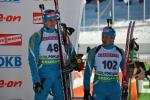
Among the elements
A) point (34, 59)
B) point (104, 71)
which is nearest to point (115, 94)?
point (104, 71)

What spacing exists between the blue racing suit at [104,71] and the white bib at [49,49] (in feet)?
1.46

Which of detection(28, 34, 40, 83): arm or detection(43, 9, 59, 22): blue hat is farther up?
detection(43, 9, 59, 22): blue hat

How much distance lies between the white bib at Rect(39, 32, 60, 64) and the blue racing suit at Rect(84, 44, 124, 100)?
44 cm

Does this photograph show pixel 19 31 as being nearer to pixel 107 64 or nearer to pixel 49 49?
pixel 49 49

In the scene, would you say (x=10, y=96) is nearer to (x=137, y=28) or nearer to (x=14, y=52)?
(x=14, y=52)

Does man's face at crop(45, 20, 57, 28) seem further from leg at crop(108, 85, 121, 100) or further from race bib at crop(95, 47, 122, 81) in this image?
leg at crop(108, 85, 121, 100)

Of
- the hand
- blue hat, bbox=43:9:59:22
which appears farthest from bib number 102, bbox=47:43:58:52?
the hand

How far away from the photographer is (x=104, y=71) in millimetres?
6133

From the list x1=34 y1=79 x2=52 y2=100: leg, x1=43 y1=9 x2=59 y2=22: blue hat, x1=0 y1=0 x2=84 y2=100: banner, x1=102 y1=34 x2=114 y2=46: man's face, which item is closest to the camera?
x1=102 y1=34 x2=114 y2=46: man's face

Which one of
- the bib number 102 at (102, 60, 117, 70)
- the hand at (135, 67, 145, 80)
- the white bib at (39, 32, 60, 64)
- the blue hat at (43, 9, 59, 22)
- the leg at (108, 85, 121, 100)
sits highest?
the blue hat at (43, 9, 59, 22)

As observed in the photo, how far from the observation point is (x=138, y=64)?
20.4 feet

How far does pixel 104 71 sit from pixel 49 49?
0.75 metres

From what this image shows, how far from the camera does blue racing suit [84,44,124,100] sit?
6.13m

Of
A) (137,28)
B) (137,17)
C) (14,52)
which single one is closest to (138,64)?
(14,52)
